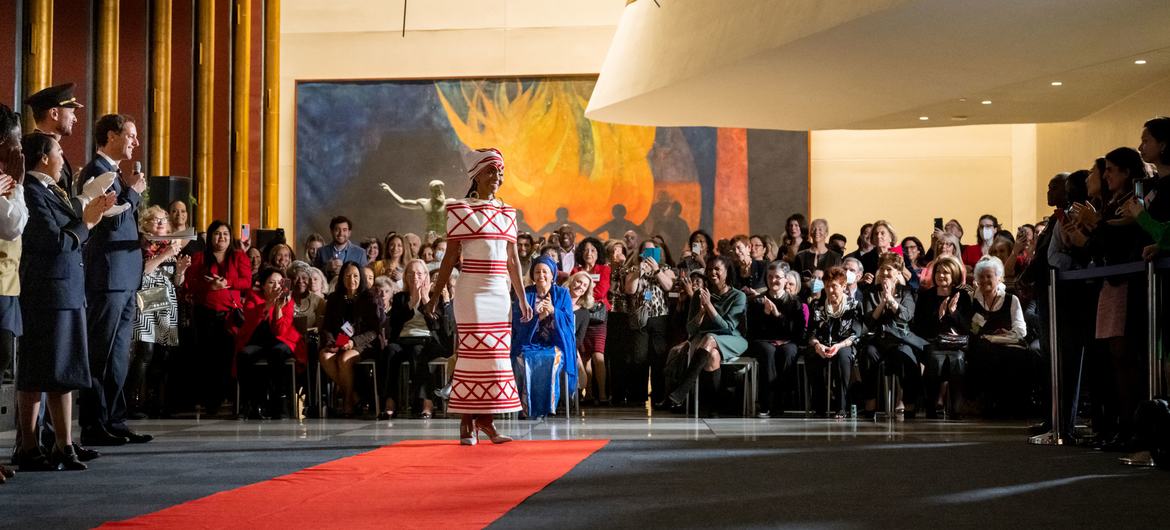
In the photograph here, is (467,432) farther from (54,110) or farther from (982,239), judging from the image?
(982,239)

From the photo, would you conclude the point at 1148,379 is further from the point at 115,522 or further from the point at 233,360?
the point at 233,360

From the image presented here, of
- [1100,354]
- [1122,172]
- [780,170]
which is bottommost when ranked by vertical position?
[1100,354]

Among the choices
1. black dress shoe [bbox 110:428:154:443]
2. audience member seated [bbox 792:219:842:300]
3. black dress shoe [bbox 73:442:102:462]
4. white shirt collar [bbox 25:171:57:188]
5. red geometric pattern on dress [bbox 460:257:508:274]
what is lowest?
black dress shoe [bbox 110:428:154:443]

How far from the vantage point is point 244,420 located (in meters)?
8.34

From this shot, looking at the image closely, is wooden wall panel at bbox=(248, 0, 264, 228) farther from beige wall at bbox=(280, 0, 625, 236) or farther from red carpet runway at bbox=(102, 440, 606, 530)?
red carpet runway at bbox=(102, 440, 606, 530)

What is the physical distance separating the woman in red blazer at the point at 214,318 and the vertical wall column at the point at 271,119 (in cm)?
547

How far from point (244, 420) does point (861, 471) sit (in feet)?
16.5

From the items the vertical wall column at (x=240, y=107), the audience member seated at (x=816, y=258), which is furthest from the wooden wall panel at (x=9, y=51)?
the audience member seated at (x=816, y=258)

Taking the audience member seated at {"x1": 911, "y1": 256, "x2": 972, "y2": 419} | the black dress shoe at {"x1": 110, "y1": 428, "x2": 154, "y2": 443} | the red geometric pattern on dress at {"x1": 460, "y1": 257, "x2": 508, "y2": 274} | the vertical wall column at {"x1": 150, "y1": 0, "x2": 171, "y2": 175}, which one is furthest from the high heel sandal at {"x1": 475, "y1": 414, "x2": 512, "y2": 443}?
the vertical wall column at {"x1": 150, "y1": 0, "x2": 171, "y2": 175}

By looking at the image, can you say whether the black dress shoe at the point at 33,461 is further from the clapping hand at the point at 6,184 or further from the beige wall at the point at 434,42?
the beige wall at the point at 434,42

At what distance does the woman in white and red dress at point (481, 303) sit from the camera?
5836 mm

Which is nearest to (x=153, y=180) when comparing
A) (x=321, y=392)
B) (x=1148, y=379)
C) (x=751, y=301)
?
(x=321, y=392)

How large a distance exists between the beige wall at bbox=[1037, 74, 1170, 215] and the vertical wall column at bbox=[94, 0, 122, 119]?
358 inches

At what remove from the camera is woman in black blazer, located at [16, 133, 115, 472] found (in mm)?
4727
